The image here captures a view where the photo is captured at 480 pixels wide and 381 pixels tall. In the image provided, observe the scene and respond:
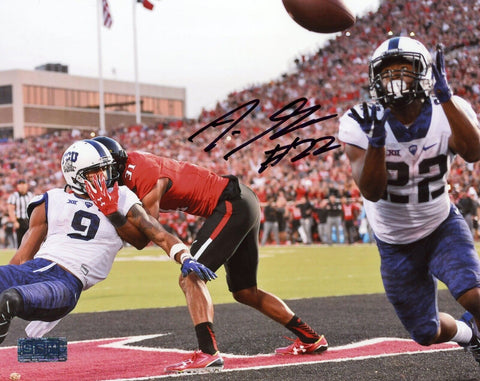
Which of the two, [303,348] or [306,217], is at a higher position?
[306,217]

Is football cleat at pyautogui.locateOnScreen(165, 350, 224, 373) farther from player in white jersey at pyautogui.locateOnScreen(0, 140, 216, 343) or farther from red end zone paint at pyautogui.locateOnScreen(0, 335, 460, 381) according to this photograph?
player in white jersey at pyautogui.locateOnScreen(0, 140, 216, 343)

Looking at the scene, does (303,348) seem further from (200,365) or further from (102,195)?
(102,195)

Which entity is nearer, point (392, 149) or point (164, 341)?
point (392, 149)

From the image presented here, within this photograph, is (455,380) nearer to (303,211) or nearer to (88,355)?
(88,355)

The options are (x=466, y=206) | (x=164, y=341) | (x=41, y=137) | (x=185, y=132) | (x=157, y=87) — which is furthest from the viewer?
(x=157, y=87)

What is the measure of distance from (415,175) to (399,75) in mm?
459

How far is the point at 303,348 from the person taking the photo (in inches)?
200

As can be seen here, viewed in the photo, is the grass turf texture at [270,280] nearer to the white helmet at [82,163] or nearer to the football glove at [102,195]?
the white helmet at [82,163]

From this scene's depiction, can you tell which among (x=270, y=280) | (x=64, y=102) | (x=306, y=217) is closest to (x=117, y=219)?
(x=270, y=280)

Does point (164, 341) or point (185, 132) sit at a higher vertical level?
point (185, 132)

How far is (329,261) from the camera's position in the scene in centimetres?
1434

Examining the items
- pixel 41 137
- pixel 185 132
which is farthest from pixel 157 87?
pixel 185 132

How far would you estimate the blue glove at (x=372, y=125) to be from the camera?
3373 millimetres

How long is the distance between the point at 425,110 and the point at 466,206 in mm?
13916
